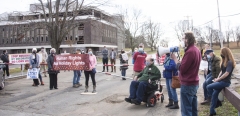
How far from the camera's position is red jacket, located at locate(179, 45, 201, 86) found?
4.38 meters

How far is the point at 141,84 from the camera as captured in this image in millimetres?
6895

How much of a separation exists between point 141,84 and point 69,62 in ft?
17.1

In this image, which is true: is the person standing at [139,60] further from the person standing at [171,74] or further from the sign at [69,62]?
the person standing at [171,74]

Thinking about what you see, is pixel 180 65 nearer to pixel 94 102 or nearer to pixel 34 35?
pixel 94 102

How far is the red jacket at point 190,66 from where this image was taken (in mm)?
4379

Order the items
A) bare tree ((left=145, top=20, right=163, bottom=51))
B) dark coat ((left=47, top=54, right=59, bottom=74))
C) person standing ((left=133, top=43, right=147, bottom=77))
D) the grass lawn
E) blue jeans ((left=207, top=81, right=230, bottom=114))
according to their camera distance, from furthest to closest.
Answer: bare tree ((left=145, top=20, right=163, bottom=51)) → dark coat ((left=47, top=54, right=59, bottom=74)) → person standing ((left=133, top=43, right=147, bottom=77)) → the grass lawn → blue jeans ((left=207, top=81, right=230, bottom=114))

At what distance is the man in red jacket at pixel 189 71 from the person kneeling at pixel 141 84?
2325 mm

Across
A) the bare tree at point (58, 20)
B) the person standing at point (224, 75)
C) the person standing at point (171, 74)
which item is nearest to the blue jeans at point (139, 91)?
the person standing at point (171, 74)

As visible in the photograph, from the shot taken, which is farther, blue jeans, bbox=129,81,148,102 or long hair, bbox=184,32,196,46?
blue jeans, bbox=129,81,148,102

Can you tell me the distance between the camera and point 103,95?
356 inches

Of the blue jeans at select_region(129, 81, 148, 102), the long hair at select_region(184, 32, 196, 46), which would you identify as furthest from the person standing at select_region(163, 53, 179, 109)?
the long hair at select_region(184, 32, 196, 46)

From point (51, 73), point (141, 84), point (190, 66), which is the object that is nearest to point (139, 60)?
point (141, 84)

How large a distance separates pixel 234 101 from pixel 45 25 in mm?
19586

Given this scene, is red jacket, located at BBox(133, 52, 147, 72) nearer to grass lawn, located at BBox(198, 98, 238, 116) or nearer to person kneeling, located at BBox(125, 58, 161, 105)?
person kneeling, located at BBox(125, 58, 161, 105)
